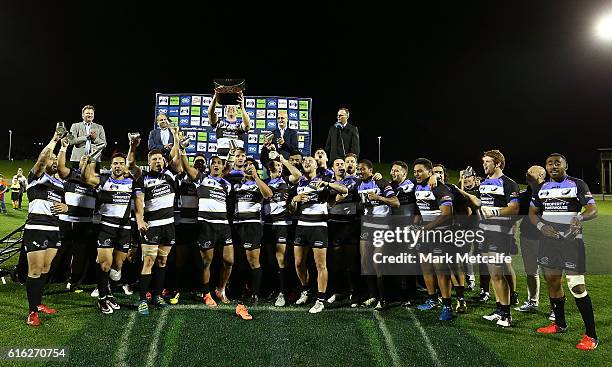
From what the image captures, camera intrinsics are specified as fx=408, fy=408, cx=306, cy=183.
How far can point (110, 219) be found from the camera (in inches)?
260

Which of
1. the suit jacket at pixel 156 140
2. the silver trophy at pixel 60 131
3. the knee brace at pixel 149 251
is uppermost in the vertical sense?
the suit jacket at pixel 156 140

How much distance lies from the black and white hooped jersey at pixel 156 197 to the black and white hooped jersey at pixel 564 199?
5.78 metres

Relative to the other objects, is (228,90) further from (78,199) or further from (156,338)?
(156,338)

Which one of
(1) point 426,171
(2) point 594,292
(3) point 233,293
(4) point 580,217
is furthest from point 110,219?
(2) point 594,292

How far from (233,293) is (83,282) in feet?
10.1

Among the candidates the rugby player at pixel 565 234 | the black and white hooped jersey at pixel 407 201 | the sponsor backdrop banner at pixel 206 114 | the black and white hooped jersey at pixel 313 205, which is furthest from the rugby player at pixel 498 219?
the sponsor backdrop banner at pixel 206 114

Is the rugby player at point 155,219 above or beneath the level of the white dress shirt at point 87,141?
beneath

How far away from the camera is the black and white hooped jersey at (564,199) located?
18.8 feet

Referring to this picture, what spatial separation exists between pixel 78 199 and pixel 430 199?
6236 millimetres

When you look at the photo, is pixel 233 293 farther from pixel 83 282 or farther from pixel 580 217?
pixel 580 217

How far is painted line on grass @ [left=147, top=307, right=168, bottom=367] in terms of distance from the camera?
4.95 meters

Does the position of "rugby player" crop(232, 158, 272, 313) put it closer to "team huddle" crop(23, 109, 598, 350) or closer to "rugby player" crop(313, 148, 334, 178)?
"team huddle" crop(23, 109, 598, 350)

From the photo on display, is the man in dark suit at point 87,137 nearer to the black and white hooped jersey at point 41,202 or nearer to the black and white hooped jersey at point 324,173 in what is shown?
the black and white hooped jersey at point 41,202

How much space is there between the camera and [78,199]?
291 inches
